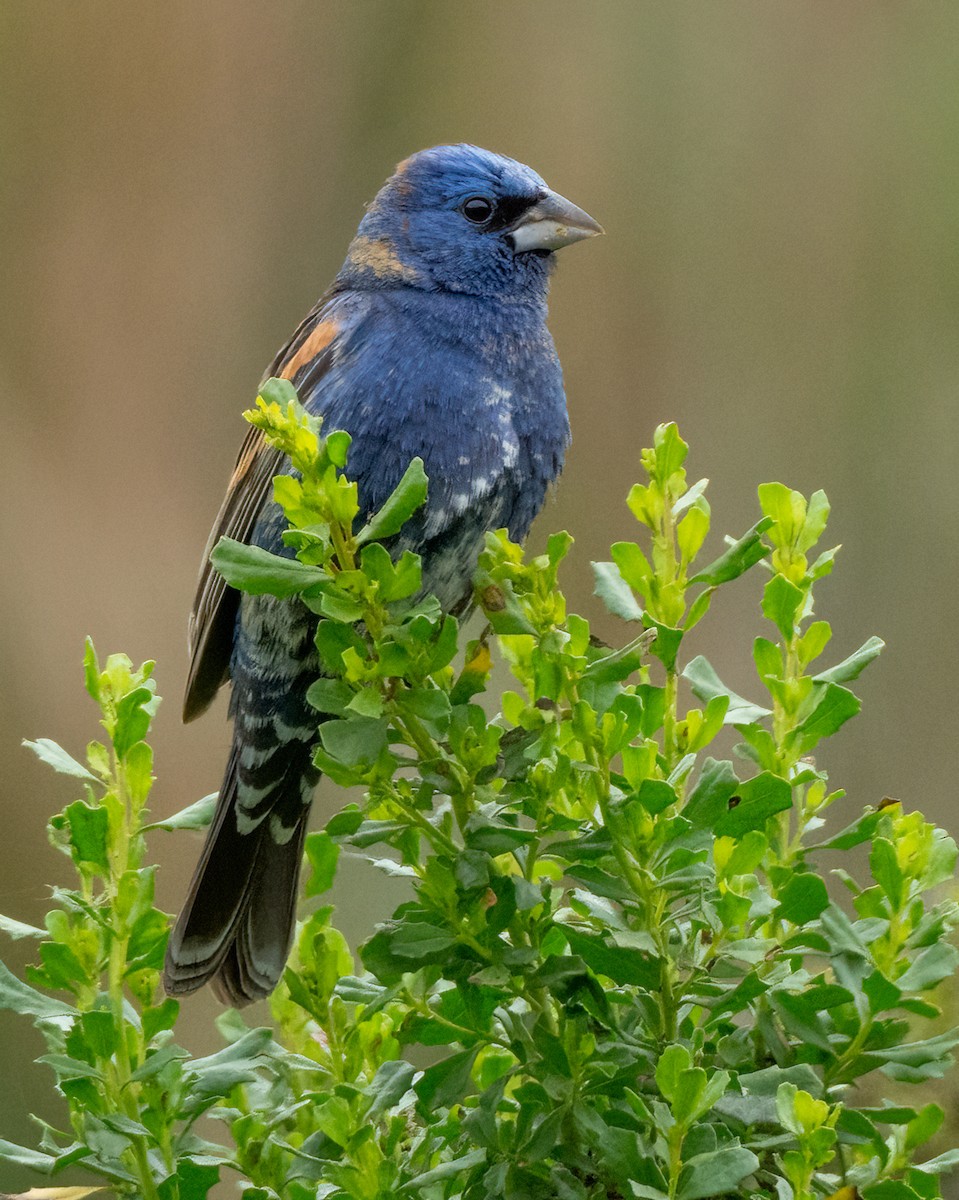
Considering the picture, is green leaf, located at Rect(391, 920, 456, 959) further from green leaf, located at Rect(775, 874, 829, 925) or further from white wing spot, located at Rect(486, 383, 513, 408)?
white wing spot, located at Rect(486, 383, 513, 408)

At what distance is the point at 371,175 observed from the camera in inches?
168

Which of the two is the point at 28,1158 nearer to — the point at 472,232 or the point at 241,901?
the point at 241,901

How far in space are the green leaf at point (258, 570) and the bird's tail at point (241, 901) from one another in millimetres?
1095

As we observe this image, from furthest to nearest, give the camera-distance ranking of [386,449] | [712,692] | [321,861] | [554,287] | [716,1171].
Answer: [554,287] → [386,449] → [321,861] → [712,692] → [716,1171]

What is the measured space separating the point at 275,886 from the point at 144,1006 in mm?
924

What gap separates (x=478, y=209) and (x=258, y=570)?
4.92ft

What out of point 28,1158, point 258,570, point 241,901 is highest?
point 258,570

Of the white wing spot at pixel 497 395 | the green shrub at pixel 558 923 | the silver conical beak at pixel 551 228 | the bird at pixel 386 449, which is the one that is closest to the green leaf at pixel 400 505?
the green shrub at pixel 558 923

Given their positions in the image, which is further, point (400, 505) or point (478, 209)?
point (478, 209)

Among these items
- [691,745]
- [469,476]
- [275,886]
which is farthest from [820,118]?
[691,745]

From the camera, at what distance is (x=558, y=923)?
1.06 m

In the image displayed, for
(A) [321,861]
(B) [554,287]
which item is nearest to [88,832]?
(A) [321,861]

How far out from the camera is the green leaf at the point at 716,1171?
0.91 m

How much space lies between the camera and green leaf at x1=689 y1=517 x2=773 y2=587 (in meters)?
1.06
